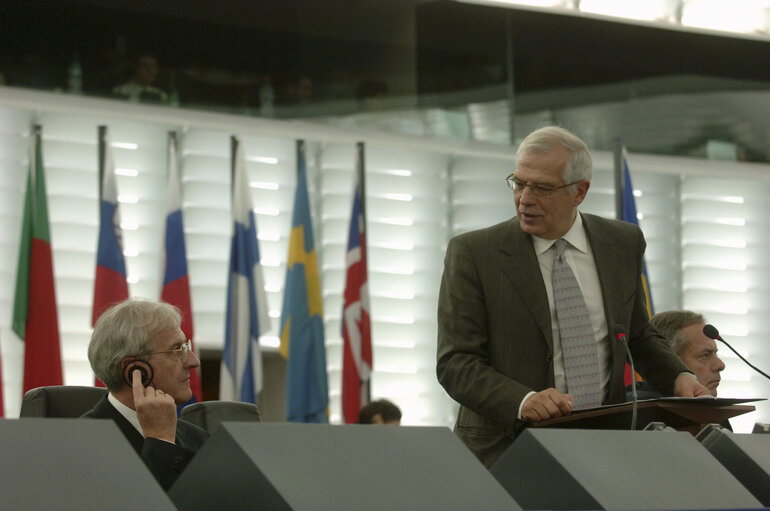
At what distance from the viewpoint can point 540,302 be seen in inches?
110

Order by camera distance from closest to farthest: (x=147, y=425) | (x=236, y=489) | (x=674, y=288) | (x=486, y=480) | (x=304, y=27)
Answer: (x=236, y=489), (x=486, y=480), (x=147, y=425), (x=304, y=27), (x=674, y=288)

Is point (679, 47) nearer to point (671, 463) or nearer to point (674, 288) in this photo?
point (674, 288)

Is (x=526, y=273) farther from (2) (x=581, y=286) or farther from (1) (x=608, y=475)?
(1) (x=608, y=475)

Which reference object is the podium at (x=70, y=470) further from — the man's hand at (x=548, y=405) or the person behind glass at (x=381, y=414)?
the person behind glass at (x=381, y=414)

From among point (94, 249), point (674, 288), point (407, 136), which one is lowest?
point (674, 288)

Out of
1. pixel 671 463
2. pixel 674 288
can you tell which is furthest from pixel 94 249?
pixel 671 463

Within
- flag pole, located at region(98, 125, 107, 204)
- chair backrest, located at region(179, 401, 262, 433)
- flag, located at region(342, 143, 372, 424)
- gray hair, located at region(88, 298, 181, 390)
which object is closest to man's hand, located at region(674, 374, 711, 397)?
chair backrest, located at region(179, 401, 262, 433)

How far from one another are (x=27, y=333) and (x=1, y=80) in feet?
5.78

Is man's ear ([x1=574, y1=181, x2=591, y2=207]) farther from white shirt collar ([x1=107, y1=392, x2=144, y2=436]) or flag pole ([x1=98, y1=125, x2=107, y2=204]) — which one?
flag pole ([x1=98, y1=125, x2=107, y2=204])

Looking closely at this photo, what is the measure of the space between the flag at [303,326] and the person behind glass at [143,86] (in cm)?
115

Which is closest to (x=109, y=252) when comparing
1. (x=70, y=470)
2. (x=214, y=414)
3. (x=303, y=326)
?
(x=303, y=326)

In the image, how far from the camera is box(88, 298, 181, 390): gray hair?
285cm

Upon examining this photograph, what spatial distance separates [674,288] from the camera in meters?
9.28

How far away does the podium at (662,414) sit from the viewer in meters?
2.51
